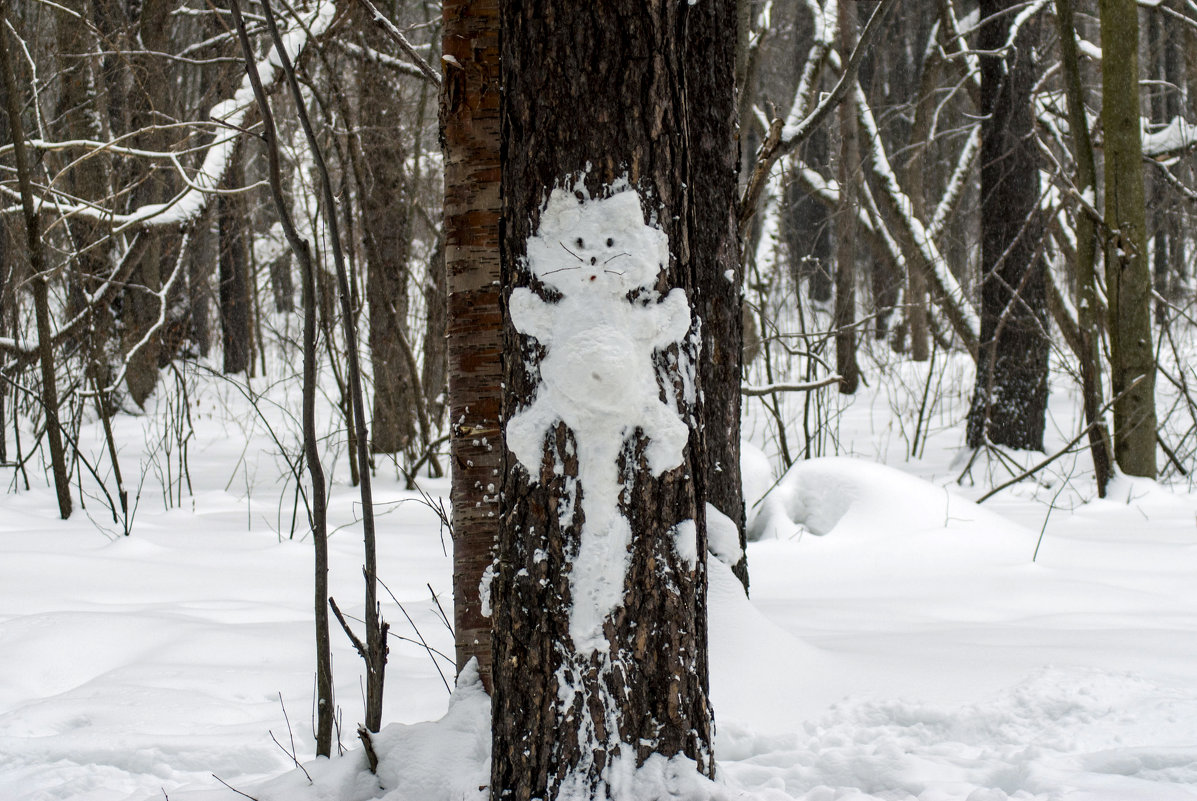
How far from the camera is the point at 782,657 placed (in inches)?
80.8

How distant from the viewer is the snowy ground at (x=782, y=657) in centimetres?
160

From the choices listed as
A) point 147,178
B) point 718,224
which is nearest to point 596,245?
point 718,224

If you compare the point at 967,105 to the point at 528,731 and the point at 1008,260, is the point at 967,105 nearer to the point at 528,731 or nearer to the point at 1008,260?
the point at 1008,260

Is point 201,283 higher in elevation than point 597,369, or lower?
higher

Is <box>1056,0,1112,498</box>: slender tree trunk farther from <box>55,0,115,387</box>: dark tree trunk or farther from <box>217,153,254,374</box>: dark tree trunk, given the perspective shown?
<box>217,153,254,374</box>: dark tree trunk

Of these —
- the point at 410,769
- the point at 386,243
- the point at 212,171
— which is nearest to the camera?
the point at 410,769

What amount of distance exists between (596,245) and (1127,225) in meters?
4.26

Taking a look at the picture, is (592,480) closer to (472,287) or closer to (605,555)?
(605,555)

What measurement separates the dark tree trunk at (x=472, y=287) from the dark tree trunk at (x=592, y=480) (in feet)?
1.47

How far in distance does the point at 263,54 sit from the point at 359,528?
3076 mm

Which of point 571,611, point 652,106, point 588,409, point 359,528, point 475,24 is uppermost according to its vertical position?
point 475,24

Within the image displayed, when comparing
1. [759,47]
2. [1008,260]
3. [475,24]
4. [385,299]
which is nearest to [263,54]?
[385,299]

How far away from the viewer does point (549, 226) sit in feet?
4.10

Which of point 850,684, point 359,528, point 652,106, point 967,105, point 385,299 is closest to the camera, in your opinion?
point 652,106
